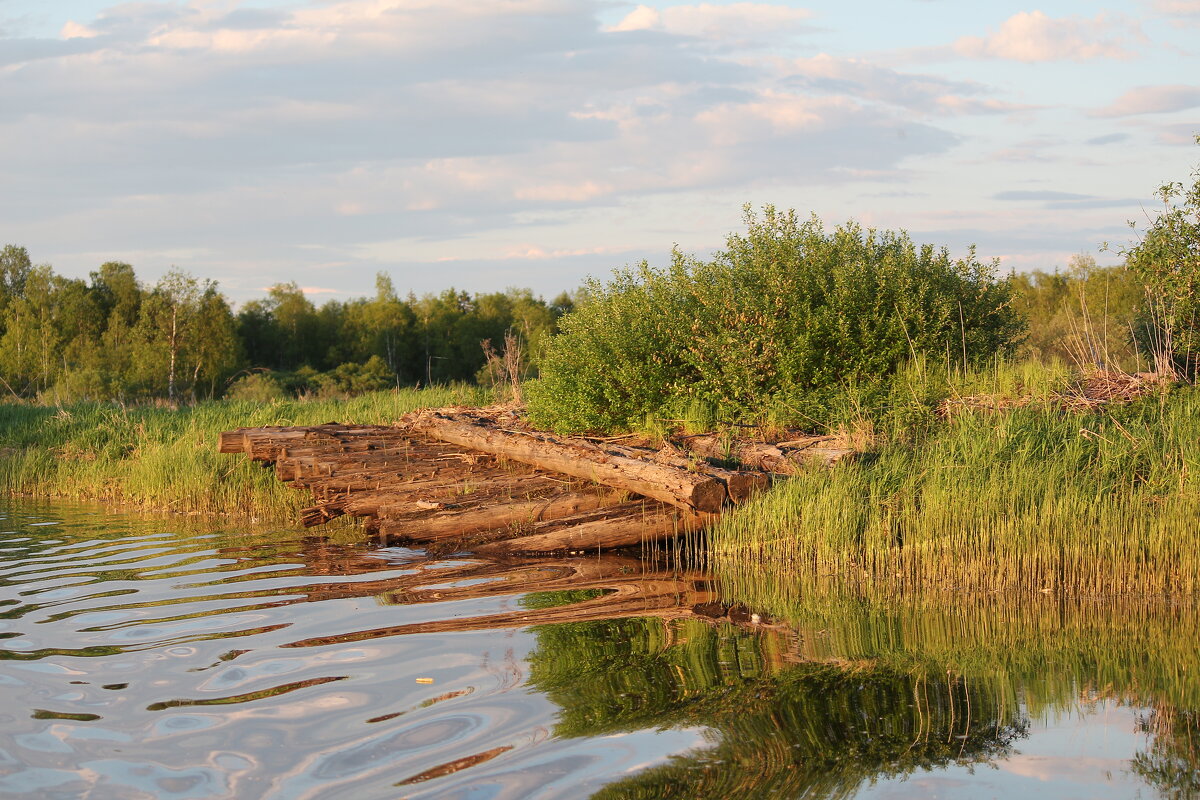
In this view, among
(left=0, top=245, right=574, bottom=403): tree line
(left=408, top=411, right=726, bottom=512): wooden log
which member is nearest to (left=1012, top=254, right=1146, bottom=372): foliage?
(left=408, top=411, right=726, bottom=512): wooden log

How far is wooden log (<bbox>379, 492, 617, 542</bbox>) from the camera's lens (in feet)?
37.3

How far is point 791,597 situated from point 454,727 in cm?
420

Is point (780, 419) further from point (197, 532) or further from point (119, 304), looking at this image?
point (119, 304)

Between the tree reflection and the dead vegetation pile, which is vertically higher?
the dead vegetation pile

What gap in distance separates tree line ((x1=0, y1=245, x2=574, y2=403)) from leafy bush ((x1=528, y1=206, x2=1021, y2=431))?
22200mm

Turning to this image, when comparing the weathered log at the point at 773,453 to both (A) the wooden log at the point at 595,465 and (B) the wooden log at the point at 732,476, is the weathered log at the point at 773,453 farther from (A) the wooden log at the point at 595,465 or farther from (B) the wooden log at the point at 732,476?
(A) the wooden log at the point at 595,465

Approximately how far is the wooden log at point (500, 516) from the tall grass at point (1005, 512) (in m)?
1.71

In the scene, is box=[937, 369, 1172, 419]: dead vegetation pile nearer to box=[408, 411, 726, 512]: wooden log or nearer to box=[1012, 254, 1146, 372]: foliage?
box=[1012, 254, 1146, 372]: foliage

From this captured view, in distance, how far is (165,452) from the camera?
53.5 ft

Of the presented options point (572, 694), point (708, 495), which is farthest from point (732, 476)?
point (572, 694)

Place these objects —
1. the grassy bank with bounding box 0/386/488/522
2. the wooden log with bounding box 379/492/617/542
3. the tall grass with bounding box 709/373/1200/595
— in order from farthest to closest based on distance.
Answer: the grassy bank with bounding box 0/386/488/522
the wooden log with bounding box 379/492/617/542
the tall grass with bounding box 709/373/1200/595

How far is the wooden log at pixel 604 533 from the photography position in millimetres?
10867

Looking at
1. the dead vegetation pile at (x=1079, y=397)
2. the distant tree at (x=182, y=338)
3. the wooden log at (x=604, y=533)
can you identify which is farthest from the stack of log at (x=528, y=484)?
the distant tree at (x=182, y=338)

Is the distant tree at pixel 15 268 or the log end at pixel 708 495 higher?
the distant tree at pixel 15 268
